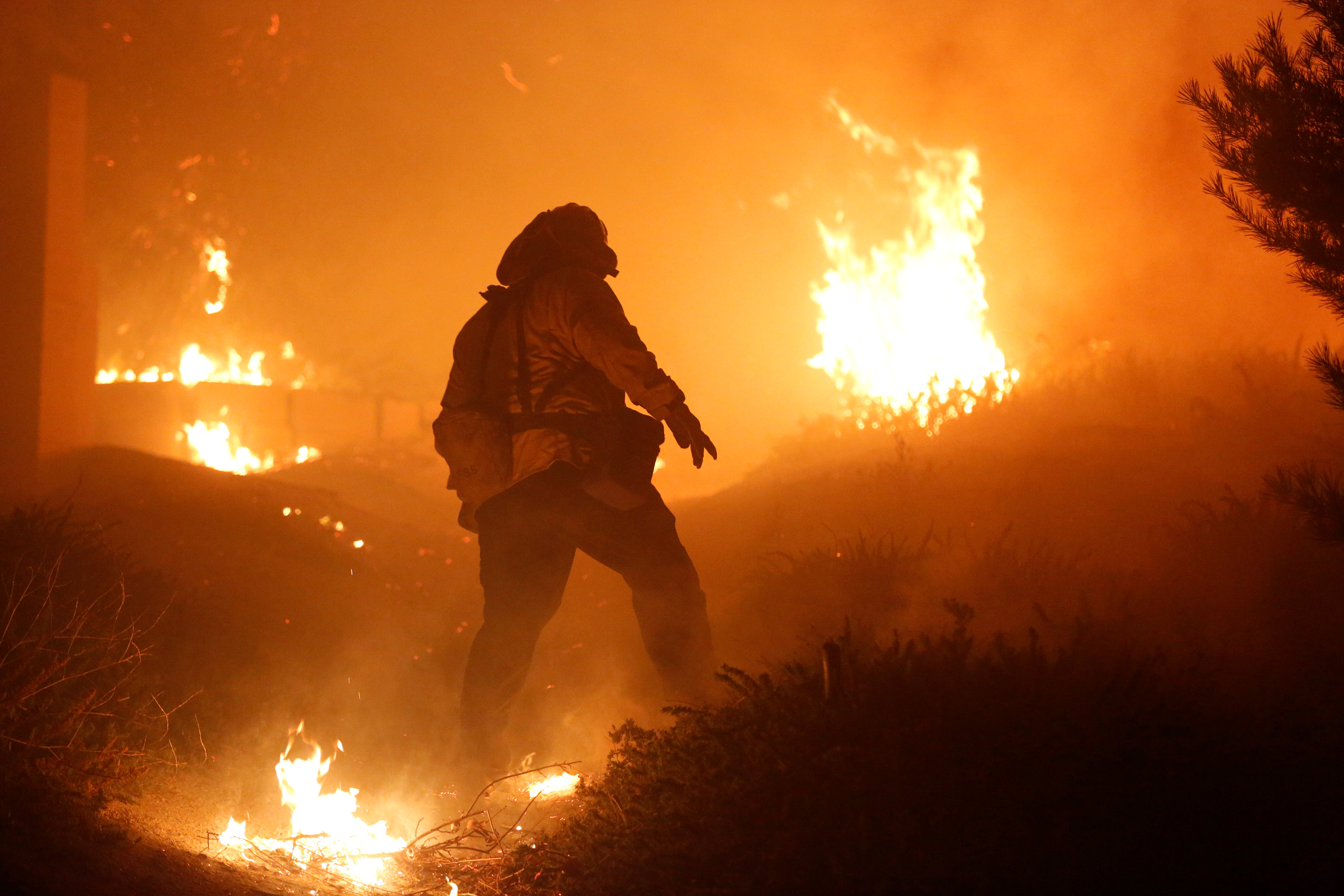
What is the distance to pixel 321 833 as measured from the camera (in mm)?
3445

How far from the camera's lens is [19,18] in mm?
9539

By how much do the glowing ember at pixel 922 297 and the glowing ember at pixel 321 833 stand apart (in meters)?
6.27

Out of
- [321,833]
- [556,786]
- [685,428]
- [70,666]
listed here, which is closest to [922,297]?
[685,428]

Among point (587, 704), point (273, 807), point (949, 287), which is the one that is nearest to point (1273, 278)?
point (949, 287)

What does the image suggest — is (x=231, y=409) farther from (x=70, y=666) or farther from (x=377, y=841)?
(x=377, y=841)

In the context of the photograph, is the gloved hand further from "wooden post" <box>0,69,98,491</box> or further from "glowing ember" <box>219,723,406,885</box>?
"wooden post" <box>0,69,98,491</box>

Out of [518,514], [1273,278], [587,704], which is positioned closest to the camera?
[518,514]

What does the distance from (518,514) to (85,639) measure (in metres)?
1.99

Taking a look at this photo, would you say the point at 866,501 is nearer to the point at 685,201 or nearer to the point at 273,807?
the point at 273,807

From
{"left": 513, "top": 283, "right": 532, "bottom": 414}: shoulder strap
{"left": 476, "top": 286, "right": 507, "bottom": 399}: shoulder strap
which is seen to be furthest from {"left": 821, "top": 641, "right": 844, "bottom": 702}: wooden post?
{"left": 476, "top": 286, "right": 507, "bottom": 399}: shoulder strap

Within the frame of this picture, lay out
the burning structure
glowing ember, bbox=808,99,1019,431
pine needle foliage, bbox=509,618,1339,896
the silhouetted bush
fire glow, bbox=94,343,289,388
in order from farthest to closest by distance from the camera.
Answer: fire glow, bbox=94,343,289,388
the burning structure
glowing ember, bbox=808,99,1019,431
the silhouetted bush
pine needle foliage, bbox=509,618,1339,896

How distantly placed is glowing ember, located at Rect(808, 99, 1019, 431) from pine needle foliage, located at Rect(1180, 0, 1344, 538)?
503cm

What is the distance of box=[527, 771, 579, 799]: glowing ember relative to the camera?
3.82 m

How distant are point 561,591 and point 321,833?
1.22 metres
